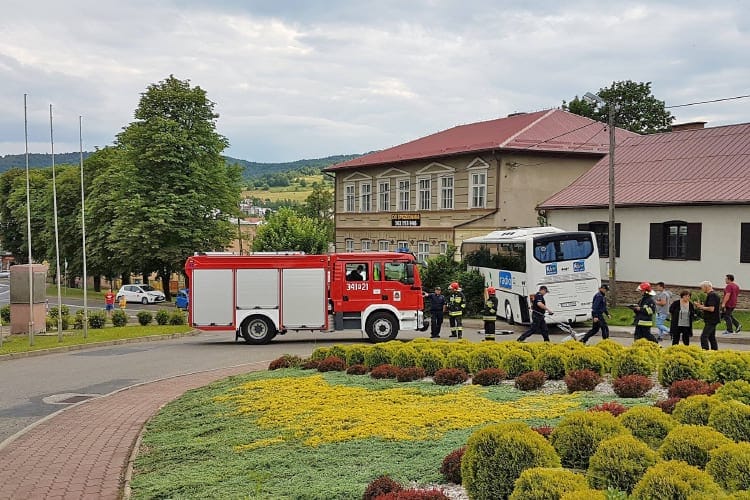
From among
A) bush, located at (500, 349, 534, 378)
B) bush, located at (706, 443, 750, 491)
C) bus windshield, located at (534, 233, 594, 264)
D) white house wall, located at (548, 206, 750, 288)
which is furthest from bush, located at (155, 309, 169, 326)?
bush, located at (706, 443, 750, 491)

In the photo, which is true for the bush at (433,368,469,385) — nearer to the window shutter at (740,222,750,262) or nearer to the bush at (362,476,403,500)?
the bush at (362,476,403,500)

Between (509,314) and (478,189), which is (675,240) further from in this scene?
(478,189)

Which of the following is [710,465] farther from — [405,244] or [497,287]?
[405,244]

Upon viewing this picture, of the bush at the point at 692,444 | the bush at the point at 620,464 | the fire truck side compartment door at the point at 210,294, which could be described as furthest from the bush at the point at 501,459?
the fire truck side compartment door at the point at 210,294

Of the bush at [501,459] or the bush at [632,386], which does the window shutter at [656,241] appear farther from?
the bush at [501,459]

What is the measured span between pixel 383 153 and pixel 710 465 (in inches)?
1944

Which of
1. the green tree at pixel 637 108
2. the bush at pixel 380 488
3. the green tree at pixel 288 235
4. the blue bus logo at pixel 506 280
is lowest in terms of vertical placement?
the bush at pixel 380 488

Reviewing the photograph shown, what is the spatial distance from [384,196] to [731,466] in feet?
154

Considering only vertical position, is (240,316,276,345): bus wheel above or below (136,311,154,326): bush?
above

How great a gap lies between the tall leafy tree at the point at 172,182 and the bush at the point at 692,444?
46.4m

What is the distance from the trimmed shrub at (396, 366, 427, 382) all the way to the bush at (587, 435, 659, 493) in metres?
7.47

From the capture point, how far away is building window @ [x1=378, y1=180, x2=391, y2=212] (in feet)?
171

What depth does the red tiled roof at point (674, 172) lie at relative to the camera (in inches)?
1249

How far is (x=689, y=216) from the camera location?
A: 32.0 m
